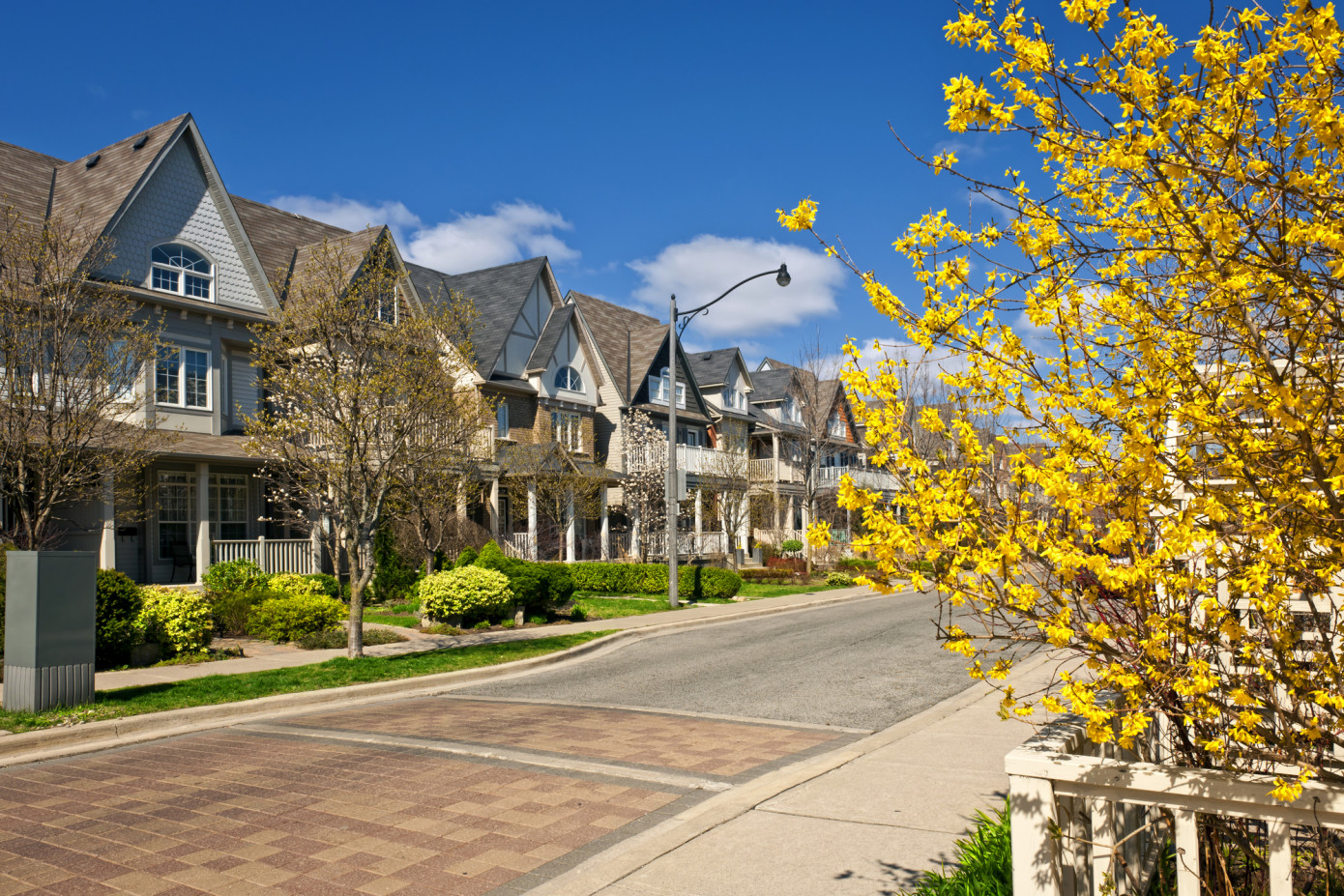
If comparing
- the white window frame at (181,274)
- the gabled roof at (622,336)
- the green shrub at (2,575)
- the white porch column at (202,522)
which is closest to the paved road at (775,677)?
the green shrub at (2,575)

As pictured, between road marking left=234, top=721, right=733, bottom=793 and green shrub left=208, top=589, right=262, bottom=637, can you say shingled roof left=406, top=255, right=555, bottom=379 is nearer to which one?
green shrub left=208, top=589, right=262, bottom=637

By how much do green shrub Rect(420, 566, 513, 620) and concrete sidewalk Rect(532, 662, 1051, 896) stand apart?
1107 cm

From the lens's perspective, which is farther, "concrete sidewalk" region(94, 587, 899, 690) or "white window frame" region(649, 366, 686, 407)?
"white window frame" region(649, 366, 686, 407)

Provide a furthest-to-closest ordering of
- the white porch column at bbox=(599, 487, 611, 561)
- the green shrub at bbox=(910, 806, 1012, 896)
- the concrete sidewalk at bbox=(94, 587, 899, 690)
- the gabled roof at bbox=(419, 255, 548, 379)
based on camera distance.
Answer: the white porch column at bbox=(599, 487, 611, 561) < the gabled roof at bbox=(419, 255, 548, 379) < the concrete sidewalk at bbox=(94, 587, 899, 690) < the green shrub at bbox=(910, 806, 1012, 896)

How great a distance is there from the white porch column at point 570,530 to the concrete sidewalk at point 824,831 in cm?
2299

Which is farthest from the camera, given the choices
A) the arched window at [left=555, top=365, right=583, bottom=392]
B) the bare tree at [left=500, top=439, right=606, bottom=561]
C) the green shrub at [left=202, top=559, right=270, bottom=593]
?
the arched window at [left=555, top=365, right=583, bottom=392]

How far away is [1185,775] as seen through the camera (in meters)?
2.95

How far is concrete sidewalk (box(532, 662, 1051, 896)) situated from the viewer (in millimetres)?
5055

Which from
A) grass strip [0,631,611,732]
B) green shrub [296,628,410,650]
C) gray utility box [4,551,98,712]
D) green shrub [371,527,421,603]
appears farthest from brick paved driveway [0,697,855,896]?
green shrub [371,527,421,603]

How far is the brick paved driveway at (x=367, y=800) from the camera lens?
5.39 m

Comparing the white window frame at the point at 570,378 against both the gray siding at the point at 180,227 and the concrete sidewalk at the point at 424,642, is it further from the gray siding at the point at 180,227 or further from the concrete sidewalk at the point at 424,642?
the concrete sidewalk at the point at 424,642

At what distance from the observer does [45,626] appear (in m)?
9.60

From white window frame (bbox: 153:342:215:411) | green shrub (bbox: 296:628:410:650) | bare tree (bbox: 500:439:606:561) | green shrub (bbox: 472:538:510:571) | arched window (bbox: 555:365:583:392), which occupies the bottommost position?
green shrub (bbox: 296:628:410:650)

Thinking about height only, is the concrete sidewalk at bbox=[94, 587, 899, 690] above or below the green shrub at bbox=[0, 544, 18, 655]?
below
